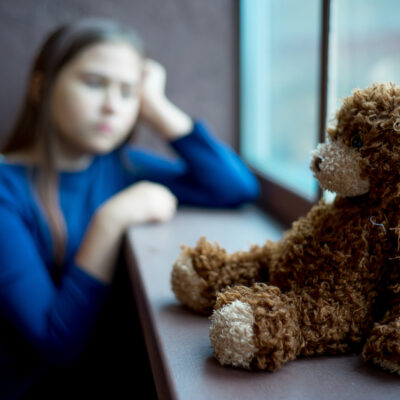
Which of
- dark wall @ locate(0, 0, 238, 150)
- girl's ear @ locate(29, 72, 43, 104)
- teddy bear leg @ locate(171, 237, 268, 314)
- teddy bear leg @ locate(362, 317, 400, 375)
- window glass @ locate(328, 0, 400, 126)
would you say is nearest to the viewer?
teddy bear leg @ locate(362, 317, 400, 375)

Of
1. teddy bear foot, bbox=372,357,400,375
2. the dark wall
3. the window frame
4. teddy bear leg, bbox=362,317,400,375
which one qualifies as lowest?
teddy bear foot, bbox=372,357,400,375

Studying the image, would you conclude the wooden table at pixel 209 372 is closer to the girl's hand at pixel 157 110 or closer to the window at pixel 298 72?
the window at pixel 298 72

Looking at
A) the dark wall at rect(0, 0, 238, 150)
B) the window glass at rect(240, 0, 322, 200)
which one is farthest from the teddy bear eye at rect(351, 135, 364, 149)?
the dark wall at rect(0, 0, 238, 150)

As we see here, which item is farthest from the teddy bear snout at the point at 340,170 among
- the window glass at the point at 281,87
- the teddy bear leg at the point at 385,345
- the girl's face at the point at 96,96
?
the girl's face at the point at 96,96

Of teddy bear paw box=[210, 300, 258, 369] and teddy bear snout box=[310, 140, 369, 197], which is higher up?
teddy bear snout box=[310, 140, 369, 197]

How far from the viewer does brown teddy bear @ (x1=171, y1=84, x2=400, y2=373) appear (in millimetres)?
337

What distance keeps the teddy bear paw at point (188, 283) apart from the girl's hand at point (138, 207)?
42 cm

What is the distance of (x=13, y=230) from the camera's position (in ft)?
2.62

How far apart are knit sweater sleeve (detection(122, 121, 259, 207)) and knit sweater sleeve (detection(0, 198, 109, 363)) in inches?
15.2

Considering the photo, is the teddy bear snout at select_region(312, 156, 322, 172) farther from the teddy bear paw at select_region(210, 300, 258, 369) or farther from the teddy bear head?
the teddy bear paw at select_region(210, 300, 258, 369)

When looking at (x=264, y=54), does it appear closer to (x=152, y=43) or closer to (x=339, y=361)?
(x=152, y=43)

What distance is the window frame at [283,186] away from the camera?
70 cm

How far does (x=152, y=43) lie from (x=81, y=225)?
24.2 inches

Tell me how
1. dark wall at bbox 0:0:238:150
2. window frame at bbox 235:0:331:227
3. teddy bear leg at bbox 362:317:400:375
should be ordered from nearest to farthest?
teddy bear leg at bbox 362:317:400:375 → window frame at bbox 235:0:331:227 → dark wall at bbox 0:0:238:150
